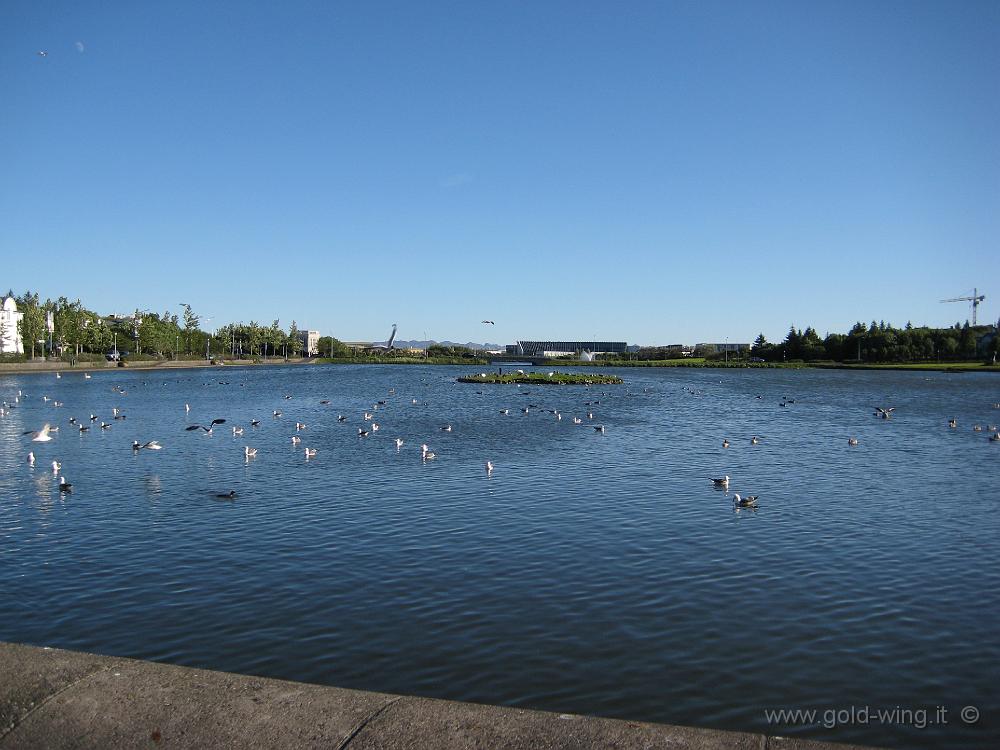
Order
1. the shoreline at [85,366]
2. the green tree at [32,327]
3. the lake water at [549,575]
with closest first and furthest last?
the lake water at [549,575] → the shoreline at [85,366] → the green tree at [32,327]

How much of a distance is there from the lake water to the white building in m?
146

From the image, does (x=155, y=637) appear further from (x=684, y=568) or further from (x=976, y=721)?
(x=976, y=721)

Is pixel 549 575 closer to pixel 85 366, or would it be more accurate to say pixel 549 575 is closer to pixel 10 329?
pixel 85 366

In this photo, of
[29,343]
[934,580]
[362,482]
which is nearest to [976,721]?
[934,580]

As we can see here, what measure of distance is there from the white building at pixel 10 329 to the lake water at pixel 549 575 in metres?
146

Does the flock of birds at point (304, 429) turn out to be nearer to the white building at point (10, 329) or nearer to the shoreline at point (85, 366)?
the shoreline at point (85, 366)

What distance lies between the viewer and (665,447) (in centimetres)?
4169

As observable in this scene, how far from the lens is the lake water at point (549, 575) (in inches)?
467

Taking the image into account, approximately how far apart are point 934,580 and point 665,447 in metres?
24.4

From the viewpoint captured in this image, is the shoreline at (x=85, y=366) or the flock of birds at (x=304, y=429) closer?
the flock of birds at (x=304, y=429)

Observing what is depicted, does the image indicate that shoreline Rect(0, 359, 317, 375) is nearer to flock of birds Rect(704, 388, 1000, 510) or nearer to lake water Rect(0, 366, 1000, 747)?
lake water Rect(0, 366, 1000, 747)

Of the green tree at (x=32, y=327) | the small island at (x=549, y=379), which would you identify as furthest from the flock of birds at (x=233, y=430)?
the green tree at (x=32, y=327)

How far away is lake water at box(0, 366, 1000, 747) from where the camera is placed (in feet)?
38.9

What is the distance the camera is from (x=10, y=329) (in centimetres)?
16350
